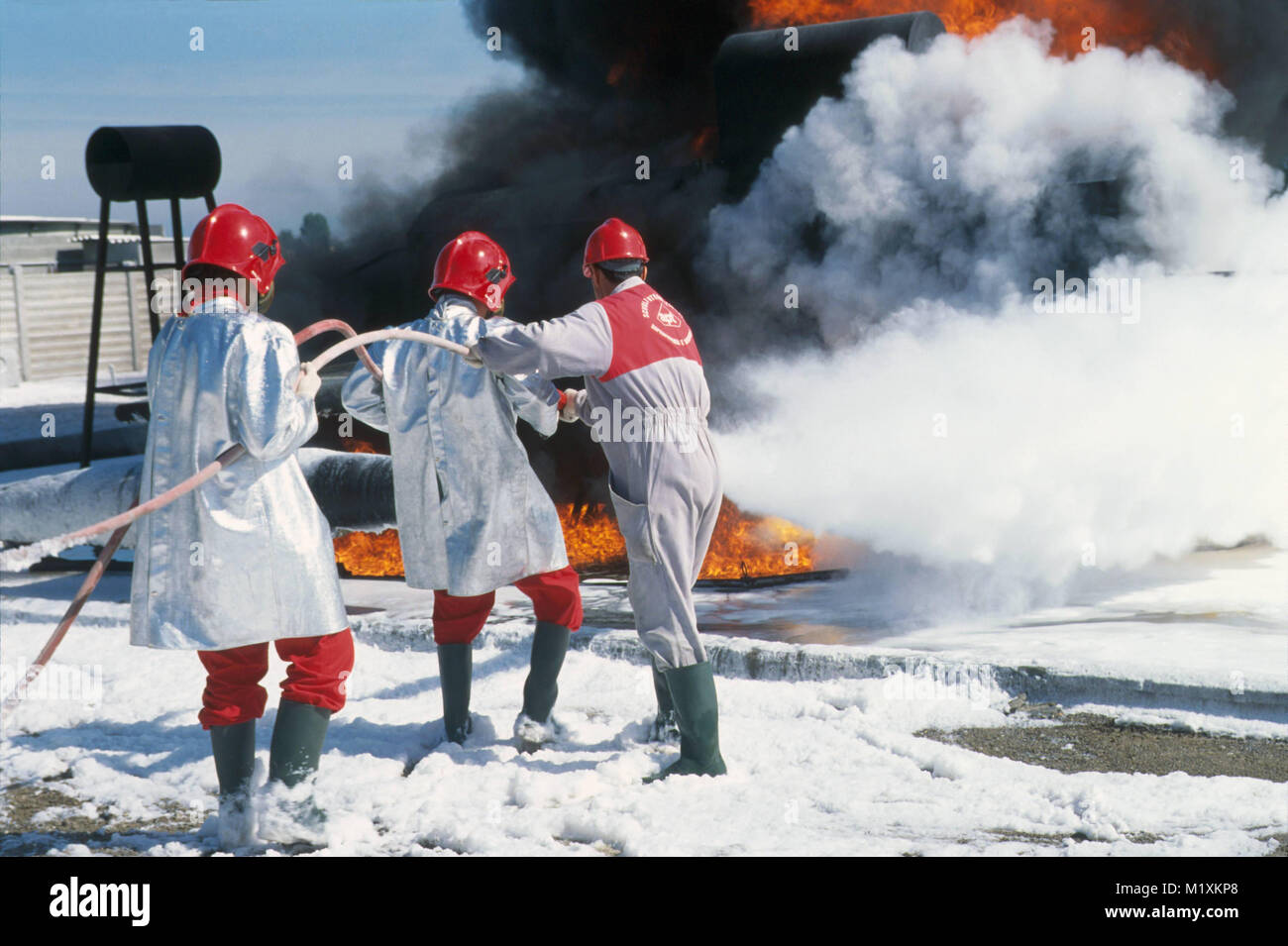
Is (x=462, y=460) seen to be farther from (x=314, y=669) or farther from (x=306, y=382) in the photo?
(x=314, y=669)

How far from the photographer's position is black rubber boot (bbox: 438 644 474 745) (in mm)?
4059

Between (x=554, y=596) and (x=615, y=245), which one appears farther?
(x=554, y=596)

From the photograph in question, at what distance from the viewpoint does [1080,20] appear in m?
9.09

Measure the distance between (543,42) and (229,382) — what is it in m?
11.4

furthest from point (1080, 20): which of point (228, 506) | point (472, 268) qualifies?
point (228, 506)

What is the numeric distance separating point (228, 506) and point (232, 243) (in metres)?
0.73

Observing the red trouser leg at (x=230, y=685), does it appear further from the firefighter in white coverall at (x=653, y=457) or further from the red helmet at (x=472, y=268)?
the red helmet at (x=472, y=268)

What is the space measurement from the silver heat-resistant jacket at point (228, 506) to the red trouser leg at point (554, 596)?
975mm

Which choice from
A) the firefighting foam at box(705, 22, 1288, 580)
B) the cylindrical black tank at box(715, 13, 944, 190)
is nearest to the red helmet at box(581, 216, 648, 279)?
the firefighting foam at box(705, 22, 1288, 580)

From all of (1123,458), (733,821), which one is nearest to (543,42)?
(1123,458)

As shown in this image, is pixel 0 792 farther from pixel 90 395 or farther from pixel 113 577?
pixel 90 395

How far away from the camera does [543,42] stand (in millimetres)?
13578

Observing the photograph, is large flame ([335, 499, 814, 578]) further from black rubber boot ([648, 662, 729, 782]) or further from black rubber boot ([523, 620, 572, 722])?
black rubber boot ([648, 662, 729, 782])

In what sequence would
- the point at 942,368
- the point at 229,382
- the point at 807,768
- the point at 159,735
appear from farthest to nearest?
the point at 942,368 < the point at 159,735 < the point at 807,768 < the point at 229,382
